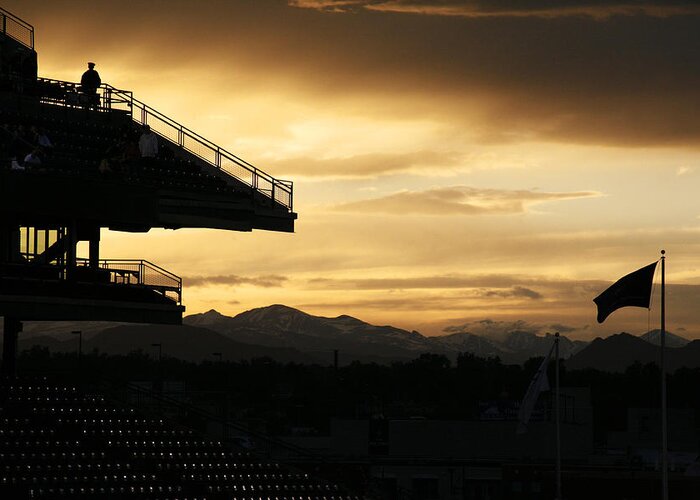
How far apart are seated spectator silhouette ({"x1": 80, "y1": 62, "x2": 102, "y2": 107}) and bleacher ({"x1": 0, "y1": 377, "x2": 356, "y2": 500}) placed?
11.4 metres

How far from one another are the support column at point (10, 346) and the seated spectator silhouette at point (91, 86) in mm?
9316

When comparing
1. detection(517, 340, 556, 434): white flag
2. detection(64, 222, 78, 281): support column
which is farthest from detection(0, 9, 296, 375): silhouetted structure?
detection(517, 340, 556, 434): white flag

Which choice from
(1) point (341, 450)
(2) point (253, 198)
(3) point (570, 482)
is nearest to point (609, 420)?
(1) point (341, 450)

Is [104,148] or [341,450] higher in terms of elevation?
[104,148]

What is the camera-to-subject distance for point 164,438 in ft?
130

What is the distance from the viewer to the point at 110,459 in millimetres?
36812

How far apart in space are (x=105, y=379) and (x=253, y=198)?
907 cm

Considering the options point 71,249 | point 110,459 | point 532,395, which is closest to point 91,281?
point 71,249

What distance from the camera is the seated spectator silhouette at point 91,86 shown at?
47.4m

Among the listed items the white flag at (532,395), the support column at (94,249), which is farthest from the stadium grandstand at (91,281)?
the white flag at (532,395)

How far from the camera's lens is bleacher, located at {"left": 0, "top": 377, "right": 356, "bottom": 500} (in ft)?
113

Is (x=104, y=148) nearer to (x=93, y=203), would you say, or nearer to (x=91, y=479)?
(x=93, y=203)

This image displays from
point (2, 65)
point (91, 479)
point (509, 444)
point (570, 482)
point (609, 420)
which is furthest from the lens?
point (609, 420)

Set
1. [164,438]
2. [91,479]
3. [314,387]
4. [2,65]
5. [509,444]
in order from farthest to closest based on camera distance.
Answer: [314,387], [509,444], [2,65], [164,438], [91,479]
